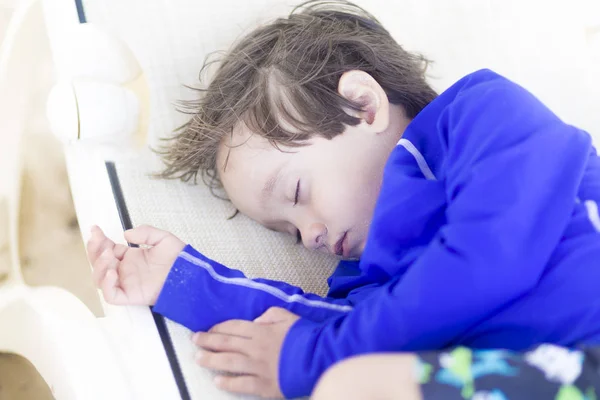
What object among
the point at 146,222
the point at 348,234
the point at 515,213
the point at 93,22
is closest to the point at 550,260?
the point at 515,213

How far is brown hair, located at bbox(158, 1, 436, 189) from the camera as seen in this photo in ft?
2.92

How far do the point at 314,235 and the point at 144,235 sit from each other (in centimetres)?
23

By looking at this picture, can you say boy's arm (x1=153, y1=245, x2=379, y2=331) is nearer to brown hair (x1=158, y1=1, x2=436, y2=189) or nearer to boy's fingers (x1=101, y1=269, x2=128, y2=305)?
boy's fingers (x1=101, y1=269, x2=128, y2=305)

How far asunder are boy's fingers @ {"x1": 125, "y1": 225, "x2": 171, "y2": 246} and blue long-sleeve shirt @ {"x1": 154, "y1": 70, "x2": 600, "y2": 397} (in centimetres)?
5

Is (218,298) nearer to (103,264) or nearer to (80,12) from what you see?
(103,264)

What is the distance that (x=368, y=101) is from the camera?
0.90 m

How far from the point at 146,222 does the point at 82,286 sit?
12cm

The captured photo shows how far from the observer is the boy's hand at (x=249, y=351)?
73cm

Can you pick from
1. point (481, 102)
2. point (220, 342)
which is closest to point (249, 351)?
point (220, 342)

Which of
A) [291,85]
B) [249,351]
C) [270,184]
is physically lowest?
[249,351]

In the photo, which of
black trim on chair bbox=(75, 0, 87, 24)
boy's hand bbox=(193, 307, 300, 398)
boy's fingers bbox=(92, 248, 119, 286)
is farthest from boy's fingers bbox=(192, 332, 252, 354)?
black trim on chair bbox=(75, 0, 87, 24)

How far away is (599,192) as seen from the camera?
725 mm

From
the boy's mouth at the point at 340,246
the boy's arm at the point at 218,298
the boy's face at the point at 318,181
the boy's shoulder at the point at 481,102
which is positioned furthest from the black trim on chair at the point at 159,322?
the boy's shoulder at the point at 481,102

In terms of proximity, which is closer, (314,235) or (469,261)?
(469,261)
